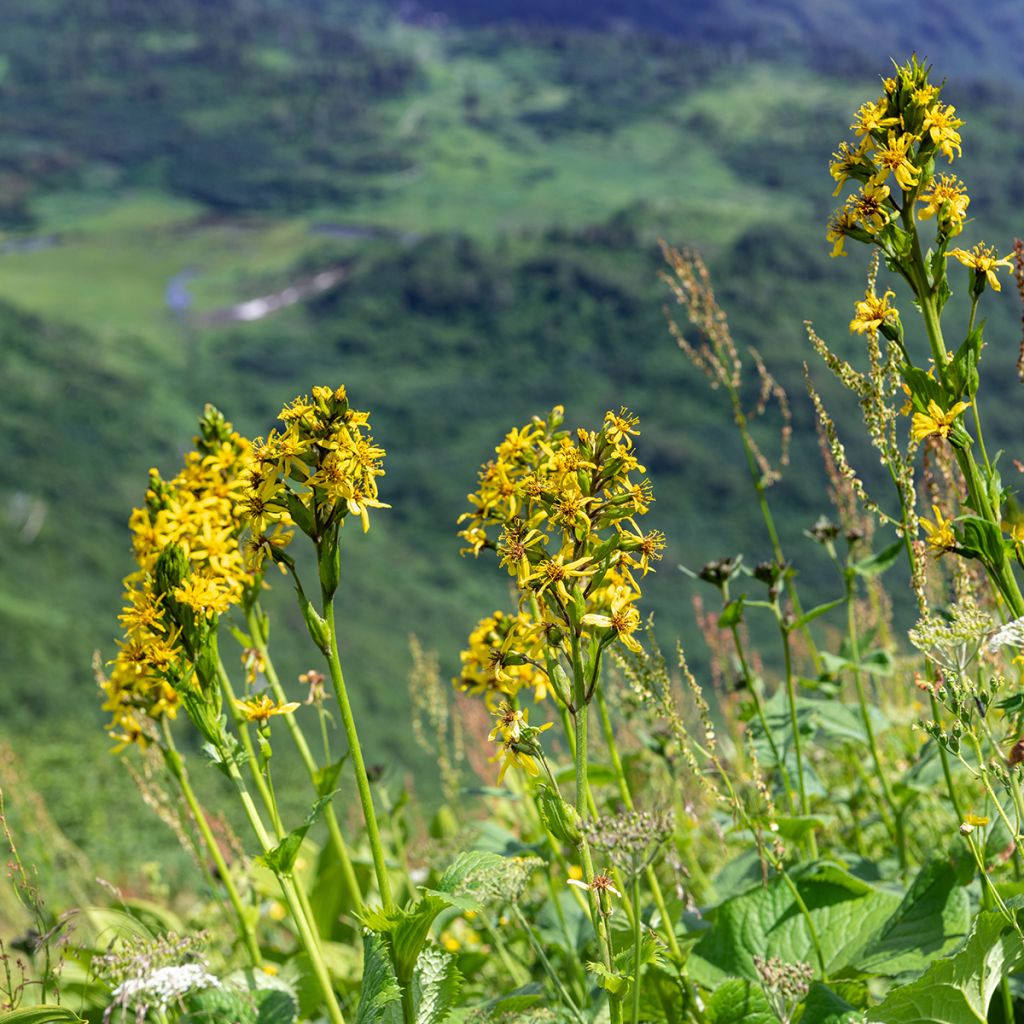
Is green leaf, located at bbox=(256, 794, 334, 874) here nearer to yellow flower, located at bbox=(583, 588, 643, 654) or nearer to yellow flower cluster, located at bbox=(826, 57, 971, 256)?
yellow flower, located at bbox=(583, 588, 643, 654)

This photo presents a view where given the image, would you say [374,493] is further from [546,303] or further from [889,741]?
[546,303]

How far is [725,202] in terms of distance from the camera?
470 ft

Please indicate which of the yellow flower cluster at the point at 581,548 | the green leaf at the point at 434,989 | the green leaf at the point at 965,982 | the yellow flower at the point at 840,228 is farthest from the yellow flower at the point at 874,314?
the green leaf at the point at 434,989

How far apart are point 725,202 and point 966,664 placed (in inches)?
5869

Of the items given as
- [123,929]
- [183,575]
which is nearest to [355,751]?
[183,575]

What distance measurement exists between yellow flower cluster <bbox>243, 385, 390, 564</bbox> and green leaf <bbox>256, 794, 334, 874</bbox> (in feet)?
1.84

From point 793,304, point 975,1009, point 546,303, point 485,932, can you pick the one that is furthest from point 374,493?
point 546,303

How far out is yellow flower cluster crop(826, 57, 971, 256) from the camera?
242 centimetres

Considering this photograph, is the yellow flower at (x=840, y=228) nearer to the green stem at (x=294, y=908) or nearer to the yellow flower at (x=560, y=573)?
the yellow flower at (x=560, y=573)

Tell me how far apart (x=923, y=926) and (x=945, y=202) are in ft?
5.47

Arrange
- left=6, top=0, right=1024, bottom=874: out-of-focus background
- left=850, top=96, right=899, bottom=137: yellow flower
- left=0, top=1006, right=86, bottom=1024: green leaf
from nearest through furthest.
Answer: left=0, top=1006, right=86, bottom=1024: green leaf → left=850, top=96, right=899, bottom=137: yellow flower → left=6, top=0, right=1024, bottom=874: out-of-focus background

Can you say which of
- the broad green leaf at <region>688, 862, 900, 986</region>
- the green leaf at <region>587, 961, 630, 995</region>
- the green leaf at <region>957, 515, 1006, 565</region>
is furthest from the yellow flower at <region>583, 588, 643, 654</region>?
the broad green leaf at <region>688, 862, 900, 986</region>

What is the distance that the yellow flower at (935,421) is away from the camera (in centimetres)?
228

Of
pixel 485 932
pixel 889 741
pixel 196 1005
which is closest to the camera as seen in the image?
pixel 196 1005
